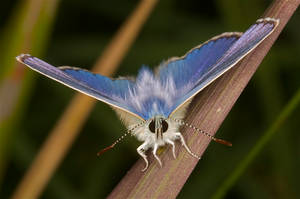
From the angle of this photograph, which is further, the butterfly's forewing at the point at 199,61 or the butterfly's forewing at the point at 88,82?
the butterfly's forewing at the point at 199,61

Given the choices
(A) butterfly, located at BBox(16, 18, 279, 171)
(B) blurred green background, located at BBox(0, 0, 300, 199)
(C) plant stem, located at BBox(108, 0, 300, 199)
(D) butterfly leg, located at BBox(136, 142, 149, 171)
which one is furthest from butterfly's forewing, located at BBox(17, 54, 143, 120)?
(B) blurred green background, located at BBox(0, 0, 300, 199)

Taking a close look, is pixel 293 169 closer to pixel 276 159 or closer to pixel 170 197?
pixel 276 159

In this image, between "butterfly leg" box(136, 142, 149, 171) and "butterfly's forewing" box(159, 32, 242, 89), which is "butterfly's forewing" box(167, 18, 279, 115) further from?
"butterfly leg" box(136, 142, 149, 171)

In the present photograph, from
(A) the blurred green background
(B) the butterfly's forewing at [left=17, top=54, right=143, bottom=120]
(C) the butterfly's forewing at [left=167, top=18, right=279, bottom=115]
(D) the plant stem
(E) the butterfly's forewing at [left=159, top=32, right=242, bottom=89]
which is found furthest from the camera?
(A) the blurred green background

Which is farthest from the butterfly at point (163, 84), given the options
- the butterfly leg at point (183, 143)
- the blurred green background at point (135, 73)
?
the blurred green background at point (135, 73)

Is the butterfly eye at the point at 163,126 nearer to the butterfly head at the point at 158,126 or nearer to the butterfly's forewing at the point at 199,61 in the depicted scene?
the butterfly head at the point at 158,126
